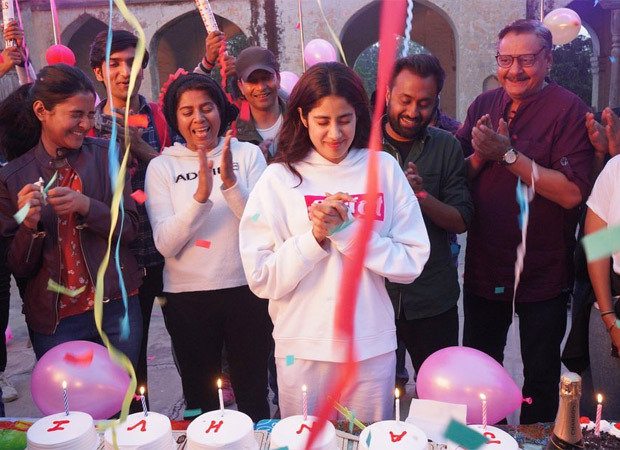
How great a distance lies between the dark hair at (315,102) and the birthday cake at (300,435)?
714 millimetres

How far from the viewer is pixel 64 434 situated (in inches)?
46.0

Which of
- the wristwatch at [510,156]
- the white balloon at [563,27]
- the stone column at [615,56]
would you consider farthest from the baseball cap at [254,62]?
the stone column at [615,56]

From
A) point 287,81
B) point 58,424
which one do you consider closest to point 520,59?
point 58,424

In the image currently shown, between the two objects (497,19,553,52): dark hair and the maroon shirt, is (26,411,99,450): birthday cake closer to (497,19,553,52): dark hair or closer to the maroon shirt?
the maroon shirt

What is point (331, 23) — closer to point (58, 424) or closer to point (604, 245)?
point (58, 424)

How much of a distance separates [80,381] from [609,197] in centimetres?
169

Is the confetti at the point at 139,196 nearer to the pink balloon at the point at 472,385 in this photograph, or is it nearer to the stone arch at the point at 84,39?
the pink balloon at the point at 472,385

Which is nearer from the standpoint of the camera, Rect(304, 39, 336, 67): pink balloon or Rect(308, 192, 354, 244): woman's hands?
Rect(308, 192, 354, 244): woman's hands

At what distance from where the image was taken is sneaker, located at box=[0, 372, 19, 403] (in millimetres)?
2939

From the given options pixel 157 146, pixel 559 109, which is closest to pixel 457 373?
pixel 559 109

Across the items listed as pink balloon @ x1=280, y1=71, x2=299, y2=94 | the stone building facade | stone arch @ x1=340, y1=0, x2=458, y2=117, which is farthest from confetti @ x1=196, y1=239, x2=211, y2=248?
stone arch @ x1=340, y1=0, x2=458, y2=117

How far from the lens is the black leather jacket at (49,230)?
1705mm

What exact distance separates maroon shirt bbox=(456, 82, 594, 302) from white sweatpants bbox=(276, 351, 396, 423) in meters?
0.71

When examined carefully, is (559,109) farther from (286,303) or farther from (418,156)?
(286,303)
